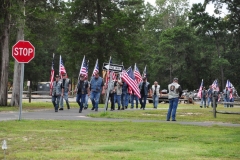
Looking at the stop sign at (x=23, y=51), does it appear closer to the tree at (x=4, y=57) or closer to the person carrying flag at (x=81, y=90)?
the person carrying flag at (x=81, y=90)

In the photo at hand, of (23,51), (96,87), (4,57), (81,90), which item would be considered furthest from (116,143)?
(4,57)

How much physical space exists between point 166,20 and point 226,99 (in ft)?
179

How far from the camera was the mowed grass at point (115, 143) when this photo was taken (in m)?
9.53

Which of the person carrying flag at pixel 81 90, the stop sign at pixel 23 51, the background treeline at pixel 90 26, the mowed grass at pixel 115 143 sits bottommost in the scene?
the mowed grass at pixel 115 143

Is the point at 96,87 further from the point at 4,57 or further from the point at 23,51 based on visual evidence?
the point at 23,51

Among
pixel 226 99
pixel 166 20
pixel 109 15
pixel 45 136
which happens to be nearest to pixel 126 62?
pixel 109 15

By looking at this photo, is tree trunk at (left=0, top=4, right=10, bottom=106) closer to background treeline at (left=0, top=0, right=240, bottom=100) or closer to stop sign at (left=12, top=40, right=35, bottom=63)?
background treeline at (left=0, top=0, right=240, bottom=100)

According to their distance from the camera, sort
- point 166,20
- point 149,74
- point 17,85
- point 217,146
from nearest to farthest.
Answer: point 217,146, point 17,85, point 149,74, point 166,20

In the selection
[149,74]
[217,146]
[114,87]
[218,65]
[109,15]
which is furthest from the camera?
[149,74]

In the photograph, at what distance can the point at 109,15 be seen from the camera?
41.4 m

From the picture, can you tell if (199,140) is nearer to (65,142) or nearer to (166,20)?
(65,142)

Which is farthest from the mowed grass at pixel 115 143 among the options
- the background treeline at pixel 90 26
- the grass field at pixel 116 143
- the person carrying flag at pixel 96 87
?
the person carrying flag at pixel 96 87

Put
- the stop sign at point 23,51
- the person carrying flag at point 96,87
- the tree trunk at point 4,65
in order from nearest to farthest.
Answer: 1. the stop sign at point 23,51
2. the person carrying flag at point 96,87
3. the tree trunk at point 4,65

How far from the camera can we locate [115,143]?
450 inches
